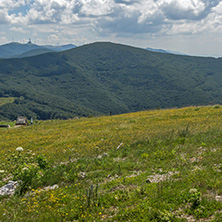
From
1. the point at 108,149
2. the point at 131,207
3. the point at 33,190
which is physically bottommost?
the point at 108,149

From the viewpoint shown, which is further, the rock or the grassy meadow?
the rock

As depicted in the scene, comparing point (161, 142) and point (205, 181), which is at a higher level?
point (205, 181)

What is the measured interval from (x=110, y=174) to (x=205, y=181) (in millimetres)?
4422

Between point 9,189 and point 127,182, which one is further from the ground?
point 127,182

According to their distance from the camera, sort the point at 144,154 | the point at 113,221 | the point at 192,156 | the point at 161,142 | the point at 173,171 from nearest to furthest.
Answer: the point at 113,221 < the point at 173,171 < the point at 192,156 < the point at 144,154 < the point at 161,142

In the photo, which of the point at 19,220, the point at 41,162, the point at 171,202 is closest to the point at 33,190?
the point at 19,220

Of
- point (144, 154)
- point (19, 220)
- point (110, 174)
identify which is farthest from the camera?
point (144, 154)

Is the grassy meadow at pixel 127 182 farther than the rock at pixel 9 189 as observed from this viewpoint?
No

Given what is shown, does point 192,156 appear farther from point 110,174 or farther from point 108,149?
point 108,149

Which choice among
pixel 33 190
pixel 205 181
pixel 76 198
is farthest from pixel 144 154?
pixel 33 190

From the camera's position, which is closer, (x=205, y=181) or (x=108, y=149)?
(x=205, y=181)

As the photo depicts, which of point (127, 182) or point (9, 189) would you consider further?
point (9, 189)

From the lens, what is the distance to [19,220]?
746 cm

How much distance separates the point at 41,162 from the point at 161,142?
7.64m
